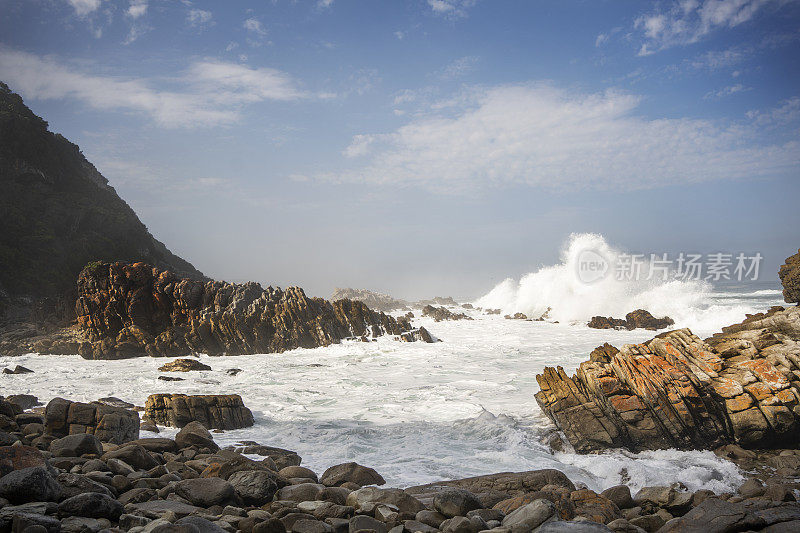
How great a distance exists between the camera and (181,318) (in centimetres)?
3262

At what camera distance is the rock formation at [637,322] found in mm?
39250

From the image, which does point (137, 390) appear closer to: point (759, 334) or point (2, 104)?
point (759, 334)

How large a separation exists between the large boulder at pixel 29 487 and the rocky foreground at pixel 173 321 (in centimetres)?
2731

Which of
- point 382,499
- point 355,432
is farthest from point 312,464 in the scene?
point 382,499

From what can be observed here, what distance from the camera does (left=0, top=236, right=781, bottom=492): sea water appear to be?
33.8 ft

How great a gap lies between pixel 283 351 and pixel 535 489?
2581 centimetres

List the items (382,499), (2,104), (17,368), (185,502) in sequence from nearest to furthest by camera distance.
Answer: (185,502), (382,499), (17,368), (2,104)

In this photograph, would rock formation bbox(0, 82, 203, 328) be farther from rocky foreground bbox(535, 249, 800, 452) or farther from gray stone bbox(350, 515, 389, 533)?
gray stone bbox(350, 515, 389, 533)

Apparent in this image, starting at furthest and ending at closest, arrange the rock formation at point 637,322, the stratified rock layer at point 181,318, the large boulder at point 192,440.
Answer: the rock formation at point 637,322 < the stratified rock layer at point 181,318 < the large boulder at point 192,440

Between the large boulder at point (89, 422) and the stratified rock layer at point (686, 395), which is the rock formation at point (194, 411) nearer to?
the large boulder at point (89, 422)

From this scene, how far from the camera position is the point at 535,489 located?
8242 mm

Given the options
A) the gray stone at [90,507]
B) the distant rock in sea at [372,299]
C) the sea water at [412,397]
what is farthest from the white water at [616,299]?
the gray stone at [90,507]

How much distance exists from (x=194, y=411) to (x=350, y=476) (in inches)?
265

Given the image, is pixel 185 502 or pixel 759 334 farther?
pixel 759 334
